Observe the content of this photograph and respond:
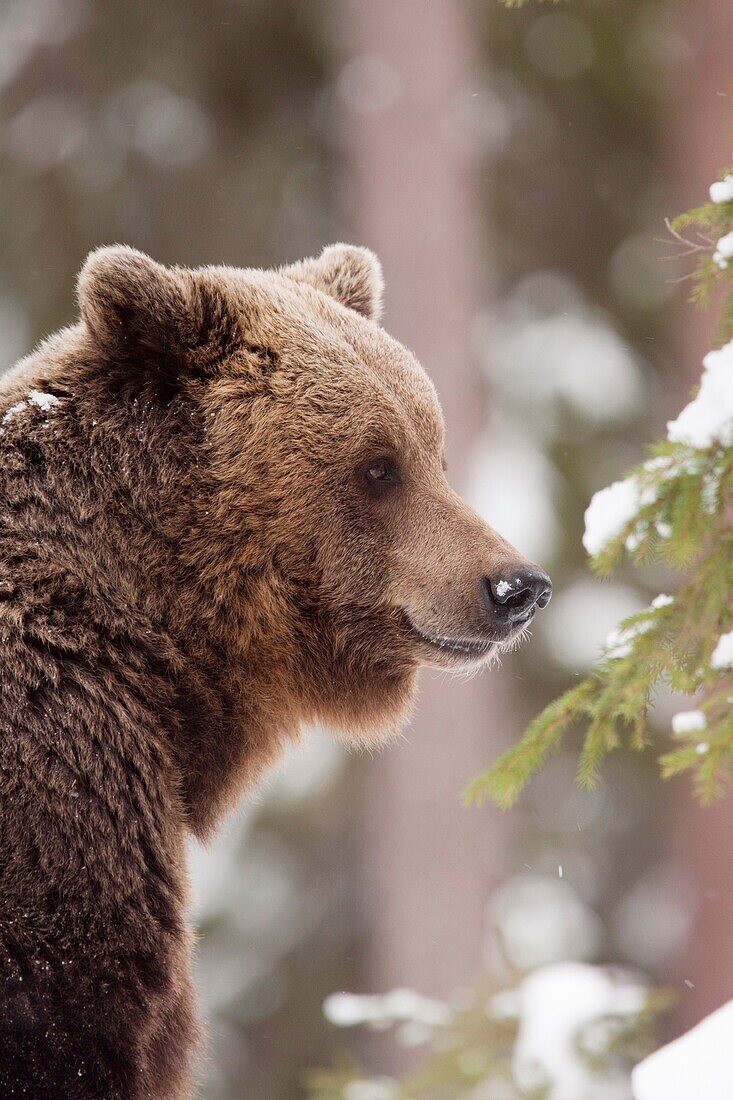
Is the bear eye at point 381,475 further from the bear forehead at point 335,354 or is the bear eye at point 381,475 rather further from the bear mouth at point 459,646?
the bear mouth at point 459,646

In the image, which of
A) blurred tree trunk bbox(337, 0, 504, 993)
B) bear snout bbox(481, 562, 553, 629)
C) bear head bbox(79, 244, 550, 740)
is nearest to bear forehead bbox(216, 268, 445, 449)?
bear head bbox(79, 244, 550, 740)

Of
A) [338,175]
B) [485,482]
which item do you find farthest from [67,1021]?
[338,175]

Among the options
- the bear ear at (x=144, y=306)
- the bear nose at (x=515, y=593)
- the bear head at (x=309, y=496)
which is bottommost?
the bear nose at (x=515, y=593)

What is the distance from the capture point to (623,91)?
12.8 m

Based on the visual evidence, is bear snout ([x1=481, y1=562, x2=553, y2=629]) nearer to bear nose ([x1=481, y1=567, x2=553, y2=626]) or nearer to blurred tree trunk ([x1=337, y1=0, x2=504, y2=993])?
bear nose ([x1=481, y1=567, x2=553, y2=626])

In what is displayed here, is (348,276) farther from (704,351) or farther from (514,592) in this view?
(704,351)

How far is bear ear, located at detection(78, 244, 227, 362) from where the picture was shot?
A: 3.55 m

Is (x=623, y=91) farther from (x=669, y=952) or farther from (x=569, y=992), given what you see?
(x=569, y=992)

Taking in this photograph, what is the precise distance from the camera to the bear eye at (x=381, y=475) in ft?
12.6

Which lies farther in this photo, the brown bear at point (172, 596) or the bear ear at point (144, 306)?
the bear ear at point (144, 306)

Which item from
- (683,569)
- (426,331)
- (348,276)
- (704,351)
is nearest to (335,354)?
(348,276)

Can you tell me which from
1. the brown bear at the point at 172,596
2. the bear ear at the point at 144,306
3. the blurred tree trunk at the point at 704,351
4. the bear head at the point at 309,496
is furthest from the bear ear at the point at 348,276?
the blurred tree trunk at the point at 704,351

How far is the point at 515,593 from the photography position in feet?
12.1

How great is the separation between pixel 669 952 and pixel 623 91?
8294mm
